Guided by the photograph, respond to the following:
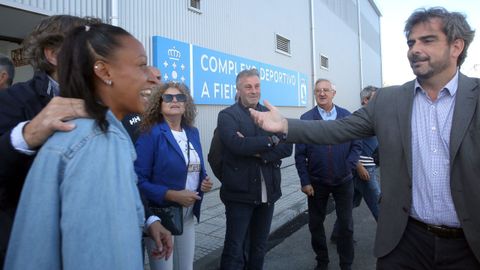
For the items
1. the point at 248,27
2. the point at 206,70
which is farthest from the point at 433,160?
the point at 248,27

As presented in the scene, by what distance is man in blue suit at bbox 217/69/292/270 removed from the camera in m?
3.12

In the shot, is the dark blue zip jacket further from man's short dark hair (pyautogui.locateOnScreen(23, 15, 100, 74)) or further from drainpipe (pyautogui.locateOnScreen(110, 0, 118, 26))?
drainpipe (pyautogui.locateOnScreen(110, 0, 118, 26))

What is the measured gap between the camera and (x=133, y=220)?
43.2 inches

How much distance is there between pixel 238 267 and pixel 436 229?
5.60ft

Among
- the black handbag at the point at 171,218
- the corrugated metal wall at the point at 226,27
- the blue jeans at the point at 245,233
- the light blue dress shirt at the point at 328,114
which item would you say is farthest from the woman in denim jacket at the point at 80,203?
the corrugated metal wall at the point at 226,27

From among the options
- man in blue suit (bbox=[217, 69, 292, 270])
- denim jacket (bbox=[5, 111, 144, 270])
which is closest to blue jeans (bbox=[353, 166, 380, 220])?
man in blue suit (bbox=[217, 69, 292, 270])

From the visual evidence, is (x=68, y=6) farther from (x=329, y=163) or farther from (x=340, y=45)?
(x=340, y=45)

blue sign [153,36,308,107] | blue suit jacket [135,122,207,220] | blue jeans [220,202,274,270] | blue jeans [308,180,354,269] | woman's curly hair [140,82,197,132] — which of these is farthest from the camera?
blue sign [153,36,308,107]

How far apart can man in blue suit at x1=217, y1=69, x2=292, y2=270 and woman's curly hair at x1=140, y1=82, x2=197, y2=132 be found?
1.17 ft

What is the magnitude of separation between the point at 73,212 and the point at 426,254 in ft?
6.22

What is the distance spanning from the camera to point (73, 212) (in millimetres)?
1001

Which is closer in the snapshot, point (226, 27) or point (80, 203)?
point (80, 203)

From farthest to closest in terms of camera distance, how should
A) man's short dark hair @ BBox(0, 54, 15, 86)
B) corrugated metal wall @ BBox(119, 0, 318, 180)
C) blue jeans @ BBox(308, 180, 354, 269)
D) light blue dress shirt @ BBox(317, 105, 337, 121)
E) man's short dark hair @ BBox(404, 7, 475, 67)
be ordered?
corrugated metal wall @ BBox(119, 0, 318, 180) → light blue dress shirt @ BBox(317, 105, 337, 121) → blue jeans @ BBox(308, 180, 354, 269) → man's short dark hair @ BBox(0, 54, 15, 86) → man's short dark hair @ BBox(404, 7, 475, 67)

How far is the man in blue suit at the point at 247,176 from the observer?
3119 mm
